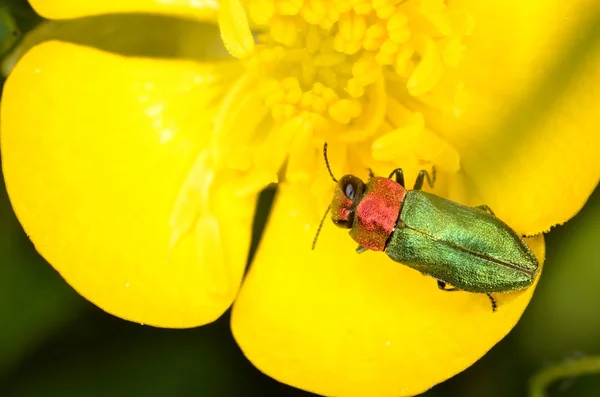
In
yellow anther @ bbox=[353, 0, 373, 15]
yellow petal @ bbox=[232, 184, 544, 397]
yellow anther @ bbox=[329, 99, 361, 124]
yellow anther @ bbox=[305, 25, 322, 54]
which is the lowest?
yellow petal @ bbox=[232, 184, 544, 397]

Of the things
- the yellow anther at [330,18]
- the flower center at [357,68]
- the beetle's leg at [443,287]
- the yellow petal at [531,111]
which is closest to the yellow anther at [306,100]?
the flower center at [357,68]

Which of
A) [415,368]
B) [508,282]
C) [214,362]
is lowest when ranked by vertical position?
[214,362]

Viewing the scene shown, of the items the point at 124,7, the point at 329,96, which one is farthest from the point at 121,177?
the point at 329,96

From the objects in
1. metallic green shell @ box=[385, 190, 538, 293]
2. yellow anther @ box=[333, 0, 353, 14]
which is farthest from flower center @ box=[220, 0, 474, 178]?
metallic green shell @ box=[385, 190, 538, 293]

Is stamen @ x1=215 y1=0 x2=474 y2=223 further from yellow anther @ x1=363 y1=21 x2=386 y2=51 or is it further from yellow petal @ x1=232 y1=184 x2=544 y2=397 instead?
yellow petal @ x1=232 y1=184 x2=544 y2=397

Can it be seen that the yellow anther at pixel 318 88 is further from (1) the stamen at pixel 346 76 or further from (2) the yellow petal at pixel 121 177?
(2) the yellow petal at pixel 121 177

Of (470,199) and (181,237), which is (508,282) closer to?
(470,199)

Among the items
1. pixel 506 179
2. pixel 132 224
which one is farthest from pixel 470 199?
pixel 132 224
